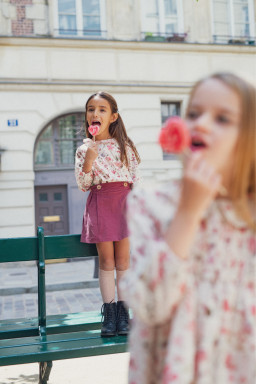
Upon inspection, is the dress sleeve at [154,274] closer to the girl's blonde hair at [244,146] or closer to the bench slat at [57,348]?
the girl's blonde hair at [244,146]

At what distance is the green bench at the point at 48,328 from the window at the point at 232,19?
11.3 metres

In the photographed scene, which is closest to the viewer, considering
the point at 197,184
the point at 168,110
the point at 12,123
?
the point at 197,184

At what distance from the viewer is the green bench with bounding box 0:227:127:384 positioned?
9.53 ft

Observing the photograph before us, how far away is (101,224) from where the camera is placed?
10.1 feet

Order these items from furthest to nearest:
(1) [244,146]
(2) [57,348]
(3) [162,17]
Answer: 1. (3) [162,17]
2. (2) [57,348]
3. (1) [244,146]

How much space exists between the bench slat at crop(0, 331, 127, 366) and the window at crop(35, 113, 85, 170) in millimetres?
9370

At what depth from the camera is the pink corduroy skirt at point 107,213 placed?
3.08 m

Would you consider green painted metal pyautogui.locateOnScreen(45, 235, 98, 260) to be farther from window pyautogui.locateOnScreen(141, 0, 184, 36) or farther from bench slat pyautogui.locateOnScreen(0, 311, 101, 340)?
window pyautogui.locateOnScreen(141, 0, 184, 36)

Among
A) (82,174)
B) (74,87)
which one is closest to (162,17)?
(74,87)

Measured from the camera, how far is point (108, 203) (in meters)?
3.13

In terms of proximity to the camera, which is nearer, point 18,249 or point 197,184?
point 197,184

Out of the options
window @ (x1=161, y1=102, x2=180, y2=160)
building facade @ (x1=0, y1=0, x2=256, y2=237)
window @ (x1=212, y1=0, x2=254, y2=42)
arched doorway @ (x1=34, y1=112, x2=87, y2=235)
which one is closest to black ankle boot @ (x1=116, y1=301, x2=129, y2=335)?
building facade @ (x1=0, y1=0, x2=256, y2=237)

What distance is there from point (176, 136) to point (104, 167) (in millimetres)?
1997

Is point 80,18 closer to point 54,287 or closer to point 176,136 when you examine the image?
point 54,287
